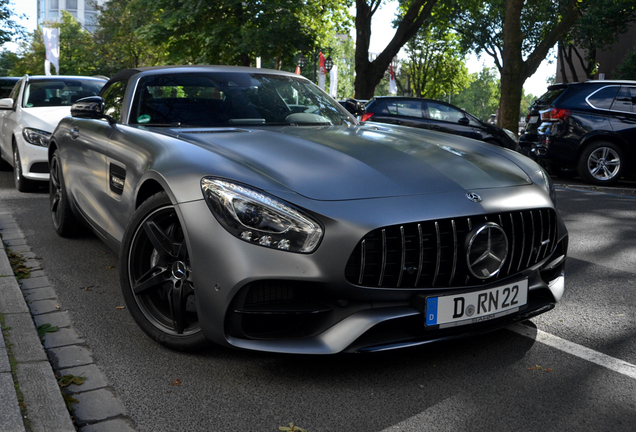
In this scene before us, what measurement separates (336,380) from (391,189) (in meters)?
0.91

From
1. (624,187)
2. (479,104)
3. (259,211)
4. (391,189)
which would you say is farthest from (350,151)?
(479,104)

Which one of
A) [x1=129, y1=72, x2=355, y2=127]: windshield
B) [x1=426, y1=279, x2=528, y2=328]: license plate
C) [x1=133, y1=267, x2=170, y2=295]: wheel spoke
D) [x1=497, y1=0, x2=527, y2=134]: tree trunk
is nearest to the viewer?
[x1=426, y1=279, x2=528, y2=328]: license plate

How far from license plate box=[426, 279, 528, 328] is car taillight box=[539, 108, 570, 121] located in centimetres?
913

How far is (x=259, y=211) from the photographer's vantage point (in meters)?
2.95

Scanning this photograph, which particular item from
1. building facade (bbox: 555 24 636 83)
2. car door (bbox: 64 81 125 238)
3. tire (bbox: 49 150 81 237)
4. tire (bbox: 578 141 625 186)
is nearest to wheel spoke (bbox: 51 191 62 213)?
tire (bbox: 49 150 81 237)

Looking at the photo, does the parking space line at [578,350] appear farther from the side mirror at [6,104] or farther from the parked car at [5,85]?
the parked car at [5,85]

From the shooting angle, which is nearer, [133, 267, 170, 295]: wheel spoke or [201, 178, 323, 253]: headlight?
[201, 178, 323, 253]: headlight

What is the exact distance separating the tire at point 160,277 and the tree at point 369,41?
62.4 feet

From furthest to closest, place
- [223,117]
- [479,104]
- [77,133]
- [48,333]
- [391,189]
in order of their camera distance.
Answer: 1. [479,104]
2. [77,133]
3. [223,117]
4. [48,333]
5. [391,189]

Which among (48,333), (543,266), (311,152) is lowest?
(48,333)

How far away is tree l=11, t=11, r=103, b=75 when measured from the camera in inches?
2069

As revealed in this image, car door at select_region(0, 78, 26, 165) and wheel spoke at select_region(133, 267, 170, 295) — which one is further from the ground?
car door at select_region(0, 78, 26, 165)

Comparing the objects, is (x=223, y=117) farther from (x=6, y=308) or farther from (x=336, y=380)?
(x=336, y=380)

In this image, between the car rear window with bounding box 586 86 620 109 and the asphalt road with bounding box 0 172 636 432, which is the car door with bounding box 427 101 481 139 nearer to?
the car rear window with bounding box 586 86 620 109
